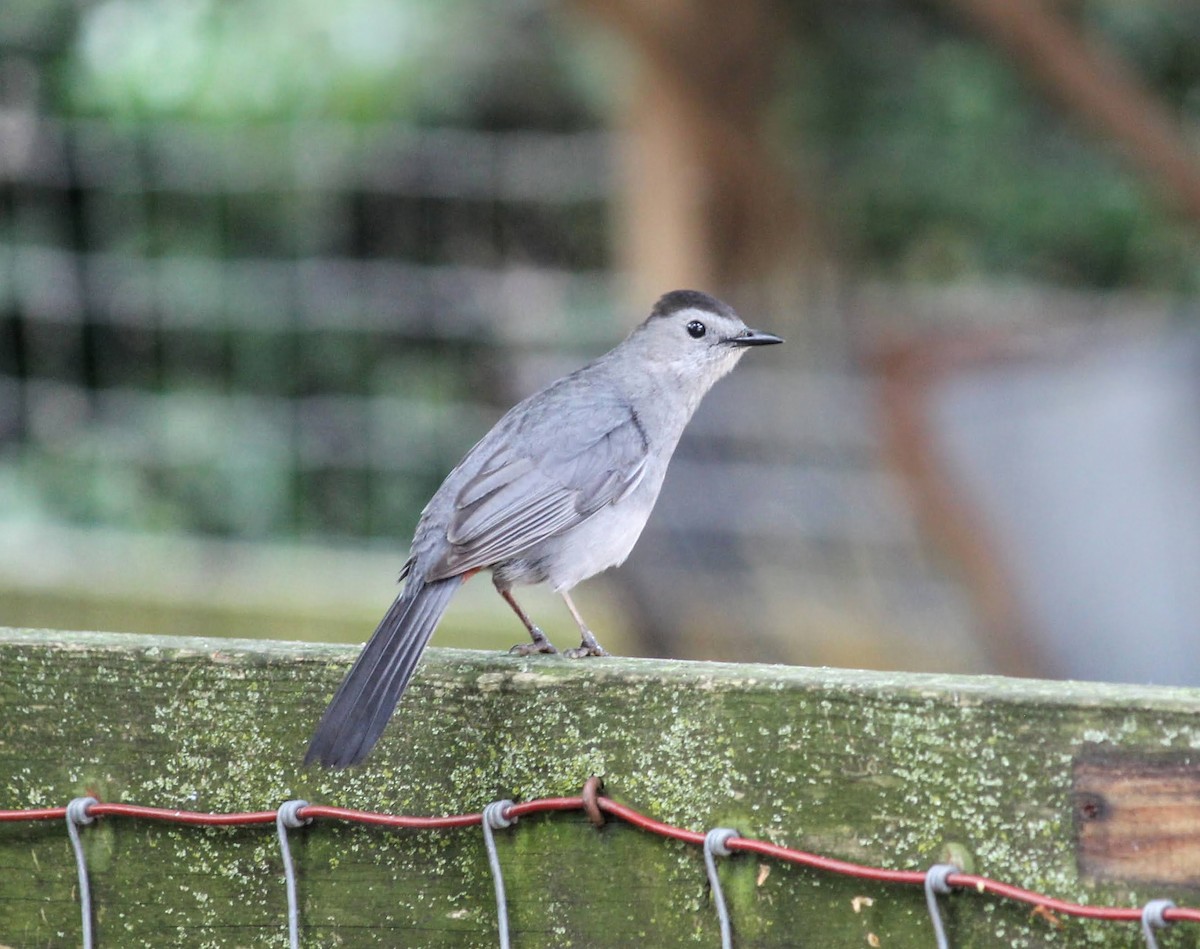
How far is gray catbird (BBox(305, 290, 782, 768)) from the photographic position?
9.81 ft

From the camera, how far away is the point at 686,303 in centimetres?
392

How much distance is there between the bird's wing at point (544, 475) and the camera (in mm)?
3055

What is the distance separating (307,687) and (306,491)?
5281mm

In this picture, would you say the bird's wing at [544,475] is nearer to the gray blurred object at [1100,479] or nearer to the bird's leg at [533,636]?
the bird's leg at [533,636]

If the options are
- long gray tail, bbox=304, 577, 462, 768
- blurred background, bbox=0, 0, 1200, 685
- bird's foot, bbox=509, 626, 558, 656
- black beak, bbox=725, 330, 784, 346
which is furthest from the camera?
blurred background, bbox=0, 0, 1200, 685

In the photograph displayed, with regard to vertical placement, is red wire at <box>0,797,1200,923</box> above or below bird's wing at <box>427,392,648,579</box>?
below

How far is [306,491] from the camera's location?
23.2 ft

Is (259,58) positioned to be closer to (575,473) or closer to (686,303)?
(686,303)

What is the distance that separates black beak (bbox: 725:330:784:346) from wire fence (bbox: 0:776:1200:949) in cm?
219

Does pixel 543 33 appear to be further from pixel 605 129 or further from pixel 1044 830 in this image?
pixel 1044 830

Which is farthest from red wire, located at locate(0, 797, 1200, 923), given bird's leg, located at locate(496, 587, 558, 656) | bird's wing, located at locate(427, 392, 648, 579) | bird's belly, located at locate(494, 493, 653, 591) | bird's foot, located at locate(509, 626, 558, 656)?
bird's belly, located at locate(494, 493, 653, 591)

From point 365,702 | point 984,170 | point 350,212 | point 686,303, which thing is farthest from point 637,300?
point 365,702

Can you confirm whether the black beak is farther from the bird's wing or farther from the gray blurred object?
the gray blurred object

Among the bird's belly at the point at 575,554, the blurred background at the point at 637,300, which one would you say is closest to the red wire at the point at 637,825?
the bird's belly at the point at 575,554
